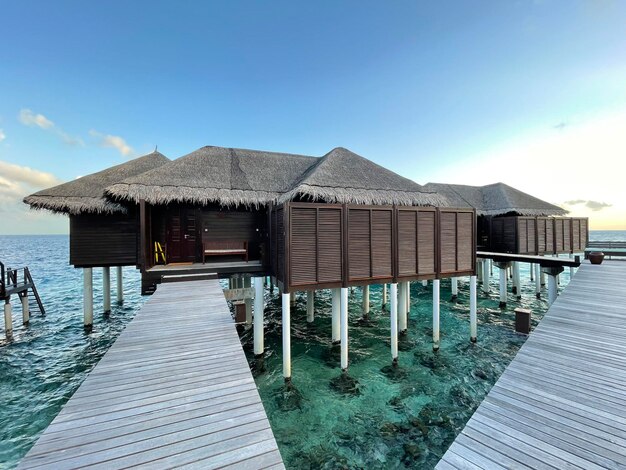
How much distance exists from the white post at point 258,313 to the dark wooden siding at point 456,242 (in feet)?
22.1

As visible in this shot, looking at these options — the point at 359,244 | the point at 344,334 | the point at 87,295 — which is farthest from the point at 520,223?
the point at 87,295

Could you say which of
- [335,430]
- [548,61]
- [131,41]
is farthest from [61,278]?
[548,61]

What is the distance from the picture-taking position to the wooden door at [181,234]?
10695mm

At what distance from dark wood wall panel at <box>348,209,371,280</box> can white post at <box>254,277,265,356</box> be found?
3.19m

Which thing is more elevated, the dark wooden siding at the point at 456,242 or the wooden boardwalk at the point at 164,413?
the dark wooden siding at the point at 456,242

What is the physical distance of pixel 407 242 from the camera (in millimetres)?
8805

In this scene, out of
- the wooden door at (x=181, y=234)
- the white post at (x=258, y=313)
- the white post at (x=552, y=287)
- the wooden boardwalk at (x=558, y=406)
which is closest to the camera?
the wooden boardwalk at (x=558, y=406)

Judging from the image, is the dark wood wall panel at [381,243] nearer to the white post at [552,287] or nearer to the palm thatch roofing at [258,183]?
the palm thatch roofing at [258,183]

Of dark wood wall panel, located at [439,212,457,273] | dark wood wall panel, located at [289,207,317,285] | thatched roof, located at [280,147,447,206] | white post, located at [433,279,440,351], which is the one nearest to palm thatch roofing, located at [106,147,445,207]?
thatched roof, located at [280,147,447,206]

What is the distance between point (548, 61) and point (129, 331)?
19366 millimetres

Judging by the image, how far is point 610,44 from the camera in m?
10.6

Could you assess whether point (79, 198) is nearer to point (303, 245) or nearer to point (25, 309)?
point (25, 309)

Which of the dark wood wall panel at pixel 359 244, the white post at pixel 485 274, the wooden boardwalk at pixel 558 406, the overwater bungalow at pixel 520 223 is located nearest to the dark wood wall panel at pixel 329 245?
the dark wood wall panel at pixel 359 244

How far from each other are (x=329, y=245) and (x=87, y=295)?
39.6ft
